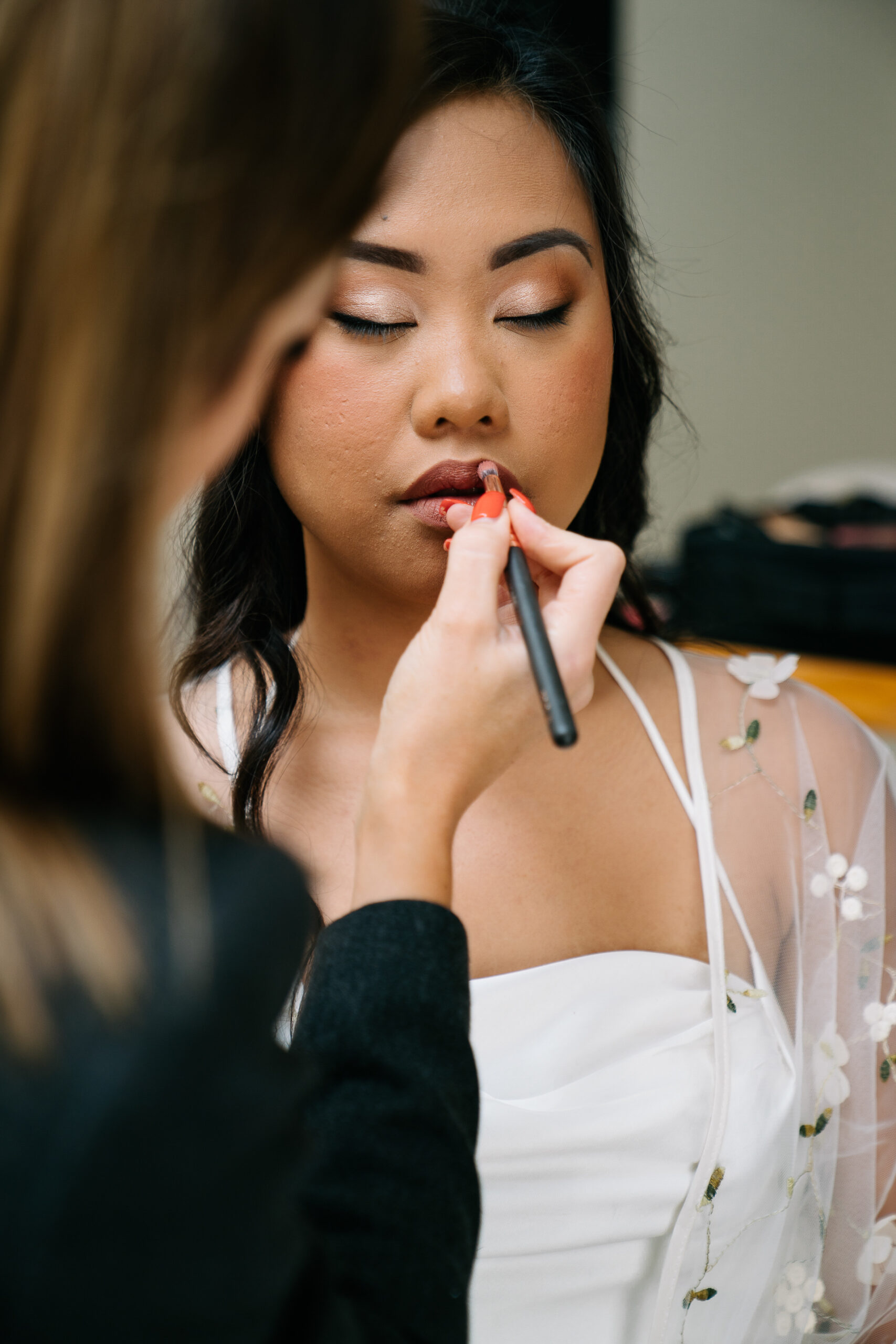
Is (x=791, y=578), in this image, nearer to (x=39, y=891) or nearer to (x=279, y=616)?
(x=279, y=616)

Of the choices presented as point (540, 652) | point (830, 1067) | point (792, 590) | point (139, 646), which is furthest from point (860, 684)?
point (139, 646)

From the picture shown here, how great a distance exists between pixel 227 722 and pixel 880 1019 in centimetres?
56

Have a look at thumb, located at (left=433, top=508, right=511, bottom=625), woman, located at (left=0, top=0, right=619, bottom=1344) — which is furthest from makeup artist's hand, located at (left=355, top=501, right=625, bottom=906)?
woman, located at (left=0, top=0, right=619, bottom=1344)

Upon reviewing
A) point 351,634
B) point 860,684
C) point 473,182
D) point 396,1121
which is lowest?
point 860,684

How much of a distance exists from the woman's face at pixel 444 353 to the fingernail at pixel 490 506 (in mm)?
64

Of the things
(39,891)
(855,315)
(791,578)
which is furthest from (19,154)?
(855,315)

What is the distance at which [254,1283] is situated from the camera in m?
0.37

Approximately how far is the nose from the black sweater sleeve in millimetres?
365

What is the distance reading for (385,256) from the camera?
0.77 metres

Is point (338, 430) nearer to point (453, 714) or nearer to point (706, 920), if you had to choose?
point (453, 714)

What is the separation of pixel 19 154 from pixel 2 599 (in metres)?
0.14

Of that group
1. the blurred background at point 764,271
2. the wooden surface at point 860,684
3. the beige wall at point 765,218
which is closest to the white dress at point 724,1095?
the wooden surface at point 860,684

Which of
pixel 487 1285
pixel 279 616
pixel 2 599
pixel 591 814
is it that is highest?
pixel 2 599

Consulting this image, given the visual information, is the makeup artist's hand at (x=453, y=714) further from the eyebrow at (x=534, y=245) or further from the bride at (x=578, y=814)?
the eyebrow at (x=534, y=245)
